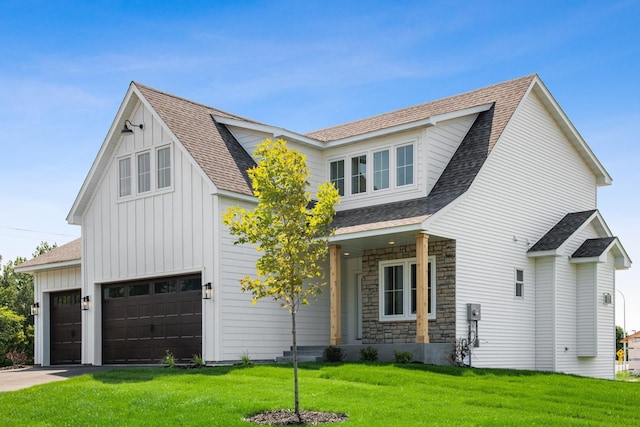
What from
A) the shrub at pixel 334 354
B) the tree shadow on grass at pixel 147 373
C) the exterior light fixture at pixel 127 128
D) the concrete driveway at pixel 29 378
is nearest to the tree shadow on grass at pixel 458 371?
the shrub at pixel 334 354

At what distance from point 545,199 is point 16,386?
51.8 feet

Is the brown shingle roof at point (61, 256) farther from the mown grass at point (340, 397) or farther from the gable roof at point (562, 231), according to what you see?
the gable roof at point (562, 231)

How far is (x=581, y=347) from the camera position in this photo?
2348 centimetres

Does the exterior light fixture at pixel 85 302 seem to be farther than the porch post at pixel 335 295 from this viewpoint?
Yes

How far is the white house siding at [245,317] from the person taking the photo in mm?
20328

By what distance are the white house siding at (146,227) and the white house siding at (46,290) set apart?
8.16ft

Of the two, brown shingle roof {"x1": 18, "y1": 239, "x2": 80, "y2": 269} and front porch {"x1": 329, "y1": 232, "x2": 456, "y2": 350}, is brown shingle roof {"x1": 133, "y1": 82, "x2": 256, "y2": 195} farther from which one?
brown shingle roof {"x1": 18, "y1": 239, "x2": 80, "y2": 269}

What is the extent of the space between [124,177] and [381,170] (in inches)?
297

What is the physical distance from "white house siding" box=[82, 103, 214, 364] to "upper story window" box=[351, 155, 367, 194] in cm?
457

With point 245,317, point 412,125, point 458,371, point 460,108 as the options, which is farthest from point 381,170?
point 458,371

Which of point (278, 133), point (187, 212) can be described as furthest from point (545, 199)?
point (187, 212)

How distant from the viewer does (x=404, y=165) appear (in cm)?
2195

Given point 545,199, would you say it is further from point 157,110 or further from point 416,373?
point 157,110

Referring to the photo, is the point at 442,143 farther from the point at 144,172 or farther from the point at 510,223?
the point at 144,172
